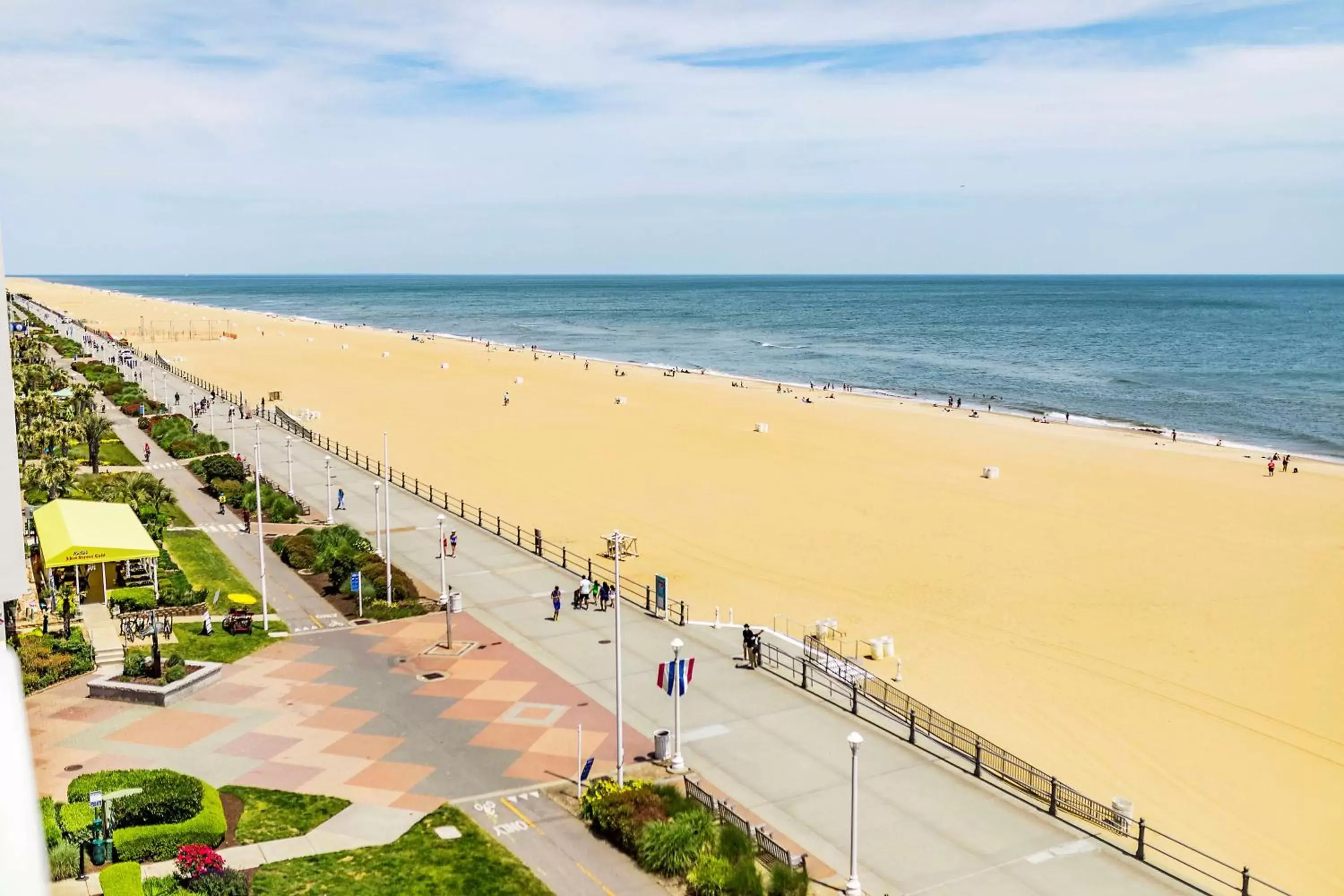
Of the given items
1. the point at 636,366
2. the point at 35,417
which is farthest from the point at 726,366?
the point at 35,417

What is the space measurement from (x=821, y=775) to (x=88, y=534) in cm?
2189

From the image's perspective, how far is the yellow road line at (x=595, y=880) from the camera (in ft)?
59.5

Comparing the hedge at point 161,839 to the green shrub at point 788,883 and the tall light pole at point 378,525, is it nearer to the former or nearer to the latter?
the green shrub at point 788,883

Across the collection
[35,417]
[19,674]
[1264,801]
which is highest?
[19,674]

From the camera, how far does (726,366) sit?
120 meters

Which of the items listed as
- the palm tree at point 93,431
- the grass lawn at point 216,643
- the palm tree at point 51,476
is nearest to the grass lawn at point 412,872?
the grass lawn at point 216,643

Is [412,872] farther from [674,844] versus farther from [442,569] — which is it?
[442,569]

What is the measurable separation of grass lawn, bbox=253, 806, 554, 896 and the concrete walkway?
5.00 m

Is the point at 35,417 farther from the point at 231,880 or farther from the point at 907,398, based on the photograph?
the point at 907,398

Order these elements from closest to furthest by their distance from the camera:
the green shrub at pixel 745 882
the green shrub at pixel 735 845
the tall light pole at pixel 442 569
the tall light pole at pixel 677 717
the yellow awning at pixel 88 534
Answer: the green shrub at pixel 745 882, the green shrub at pixel 735 845, the tall light pole at pixel 677 717, the yellow awning at pixel 88 534, the tall light pole at pixel 442 569

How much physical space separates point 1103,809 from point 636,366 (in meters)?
98.3

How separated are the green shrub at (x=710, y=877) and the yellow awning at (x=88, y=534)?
19842 mm

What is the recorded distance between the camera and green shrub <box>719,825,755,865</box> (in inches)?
727

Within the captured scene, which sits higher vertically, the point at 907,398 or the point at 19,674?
the point at 19,674
